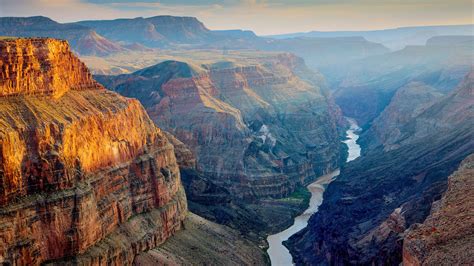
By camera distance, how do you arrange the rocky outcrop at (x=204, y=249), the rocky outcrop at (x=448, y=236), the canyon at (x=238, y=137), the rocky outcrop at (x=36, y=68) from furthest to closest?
the canyon at (x=238, y=137)
the rocky outcrop at (x=204, y=249)
the rocky outcrop at (x=36, y=68)
the rocky outcrop at (x=448, y=236)

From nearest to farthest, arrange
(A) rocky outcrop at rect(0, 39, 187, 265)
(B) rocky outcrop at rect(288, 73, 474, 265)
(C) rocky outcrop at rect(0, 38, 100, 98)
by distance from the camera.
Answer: (A) rocky outcrop at rect(0, 39, 187, 265) → (C) rocky outcrop at rect(0, 38, 100, 98) → (B) rocky outcrop at rect(288, 73, 474, 265)

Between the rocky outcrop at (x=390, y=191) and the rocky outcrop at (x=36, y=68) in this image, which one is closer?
the rocky outcrop at (x=36, y=68)

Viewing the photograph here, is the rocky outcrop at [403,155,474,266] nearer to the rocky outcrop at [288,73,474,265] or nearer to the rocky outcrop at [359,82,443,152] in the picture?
the rocky outcrop at [288,73,474,265]

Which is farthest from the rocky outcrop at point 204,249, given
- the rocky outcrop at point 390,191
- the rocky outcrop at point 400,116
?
the rocky outcrop at point 400,116

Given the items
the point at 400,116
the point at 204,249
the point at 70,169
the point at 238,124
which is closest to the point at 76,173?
Result: the point at 70,169

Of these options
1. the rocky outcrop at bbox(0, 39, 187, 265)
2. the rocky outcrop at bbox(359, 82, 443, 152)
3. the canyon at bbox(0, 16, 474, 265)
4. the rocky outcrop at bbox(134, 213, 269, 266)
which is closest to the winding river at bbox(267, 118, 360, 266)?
the canyon at bbox(0, 16, 474, 265)

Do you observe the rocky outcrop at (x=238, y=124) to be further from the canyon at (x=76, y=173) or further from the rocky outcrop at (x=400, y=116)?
the canyon at (x=76, y=173)

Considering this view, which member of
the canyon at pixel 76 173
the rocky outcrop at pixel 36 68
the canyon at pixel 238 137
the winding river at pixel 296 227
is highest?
the rocky outcrop at pixel 36 68
